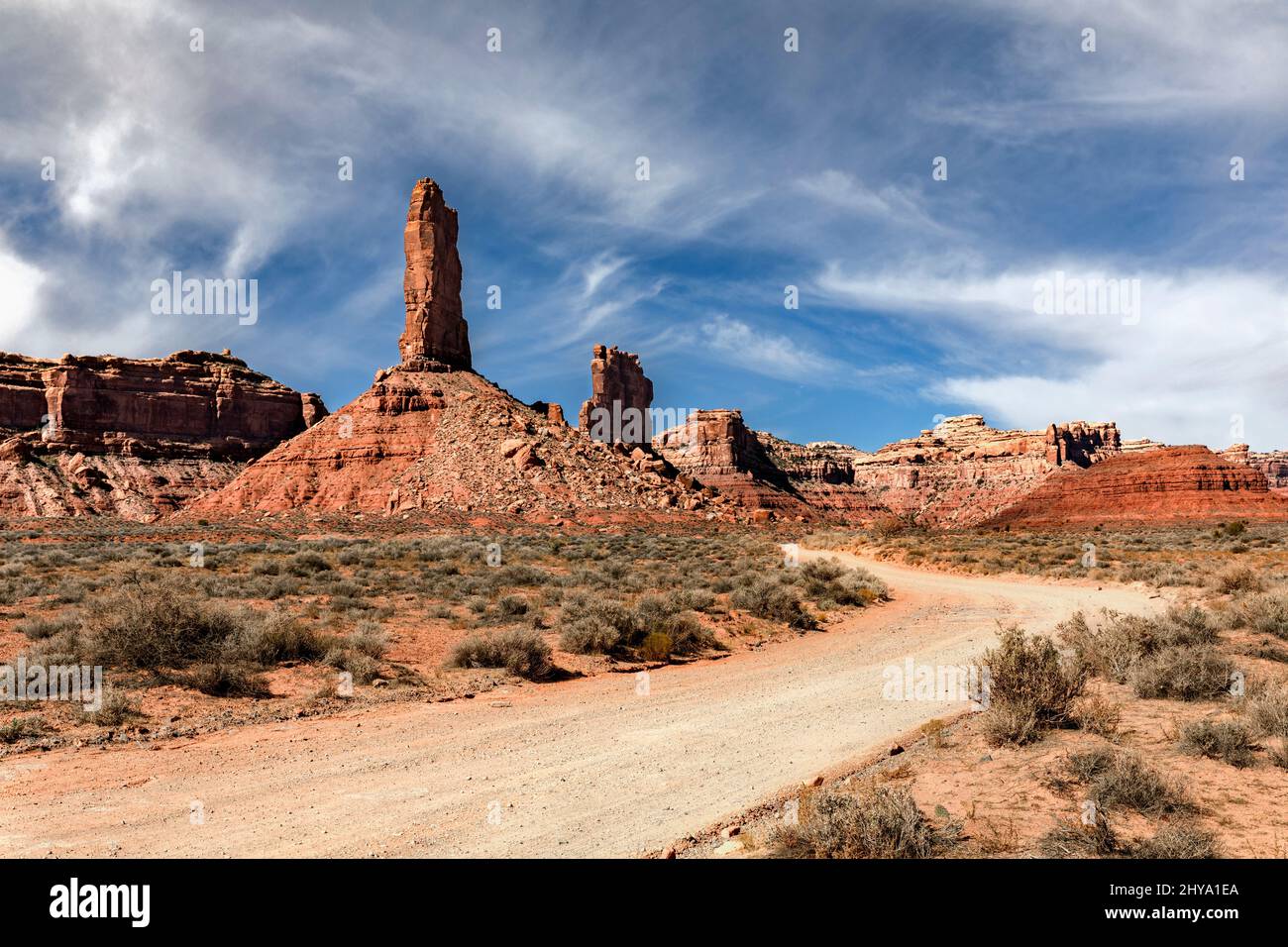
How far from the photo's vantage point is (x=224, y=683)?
977 centimetres

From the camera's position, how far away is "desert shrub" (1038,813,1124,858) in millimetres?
4309

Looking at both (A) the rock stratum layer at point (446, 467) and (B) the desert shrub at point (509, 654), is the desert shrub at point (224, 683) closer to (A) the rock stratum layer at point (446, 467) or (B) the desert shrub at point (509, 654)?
(B) the desert shrub at point (509, 654)

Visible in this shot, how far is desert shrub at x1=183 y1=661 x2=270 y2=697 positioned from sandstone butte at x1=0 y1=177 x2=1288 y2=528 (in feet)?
141

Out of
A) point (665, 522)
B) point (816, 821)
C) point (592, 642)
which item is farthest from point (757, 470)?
point (816, 821)

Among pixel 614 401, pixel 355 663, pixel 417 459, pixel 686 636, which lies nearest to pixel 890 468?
pixel 614 401

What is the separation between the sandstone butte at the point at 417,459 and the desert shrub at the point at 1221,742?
47638 mm

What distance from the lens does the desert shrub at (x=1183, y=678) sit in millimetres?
7961

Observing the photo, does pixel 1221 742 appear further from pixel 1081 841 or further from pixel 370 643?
pixel 370 643

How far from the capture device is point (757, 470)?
431 feet

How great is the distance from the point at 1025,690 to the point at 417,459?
60.8 m

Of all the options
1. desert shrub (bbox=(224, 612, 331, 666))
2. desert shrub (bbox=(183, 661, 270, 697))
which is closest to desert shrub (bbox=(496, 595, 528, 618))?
desert shrub (bbox=(224, 612, 331, 666))

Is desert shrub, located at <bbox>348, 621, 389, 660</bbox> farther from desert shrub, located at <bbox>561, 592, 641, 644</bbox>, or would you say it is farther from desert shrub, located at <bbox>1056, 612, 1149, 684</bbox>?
desert shrub, located at <bbox>1056, 612, 1149, 684</bbox>

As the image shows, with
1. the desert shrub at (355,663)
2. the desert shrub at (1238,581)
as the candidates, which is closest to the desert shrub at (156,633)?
the desert shrub at (355,663)
